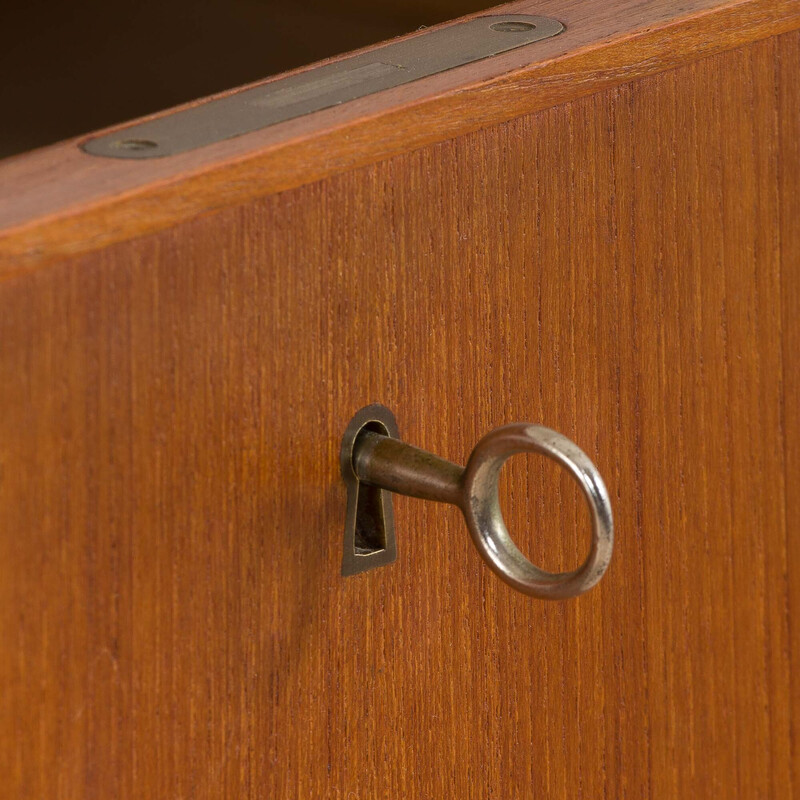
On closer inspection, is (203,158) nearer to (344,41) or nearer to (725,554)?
(725,554)

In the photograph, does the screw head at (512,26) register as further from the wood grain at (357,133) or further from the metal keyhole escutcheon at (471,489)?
the metal keyhole escutcheon at (471,489)

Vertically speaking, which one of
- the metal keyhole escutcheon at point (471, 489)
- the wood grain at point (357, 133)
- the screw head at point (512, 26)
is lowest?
the metal keyhole escutcheon at point (471, 489)

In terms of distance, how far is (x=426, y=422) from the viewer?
0.40m

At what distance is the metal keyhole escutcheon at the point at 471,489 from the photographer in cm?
33

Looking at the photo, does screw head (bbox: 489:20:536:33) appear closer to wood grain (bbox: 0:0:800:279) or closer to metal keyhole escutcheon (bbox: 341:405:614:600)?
wood grain (bbox: 0:0:800:279)

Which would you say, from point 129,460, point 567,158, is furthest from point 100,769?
point 567,158

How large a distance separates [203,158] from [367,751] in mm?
183

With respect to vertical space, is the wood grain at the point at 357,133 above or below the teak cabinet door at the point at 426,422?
above

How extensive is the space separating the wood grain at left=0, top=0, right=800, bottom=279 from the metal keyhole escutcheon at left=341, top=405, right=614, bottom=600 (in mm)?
79

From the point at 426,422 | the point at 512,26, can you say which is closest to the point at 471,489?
the point at 426,422

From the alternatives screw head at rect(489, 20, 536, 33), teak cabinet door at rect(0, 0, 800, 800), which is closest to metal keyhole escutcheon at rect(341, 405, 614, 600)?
teak cabinet door at rect(0, 0, 800, 800)

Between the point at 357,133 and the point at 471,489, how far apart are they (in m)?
Answer: 0.10

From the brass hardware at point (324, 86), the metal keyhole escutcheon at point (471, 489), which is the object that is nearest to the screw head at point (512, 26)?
the brass hardware at point (324, 86)

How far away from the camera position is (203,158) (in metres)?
0.33
